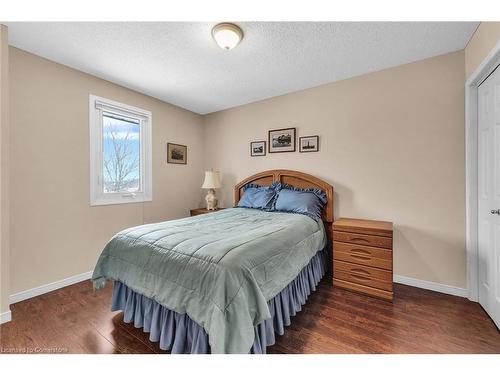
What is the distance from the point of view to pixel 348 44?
204 centimetres

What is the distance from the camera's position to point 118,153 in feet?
9.85

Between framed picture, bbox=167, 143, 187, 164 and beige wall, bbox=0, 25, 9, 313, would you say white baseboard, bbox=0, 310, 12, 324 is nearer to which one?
beige wall, bbox=0, 25, 9, 313

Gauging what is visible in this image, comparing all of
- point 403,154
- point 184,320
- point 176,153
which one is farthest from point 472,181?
point 176,153

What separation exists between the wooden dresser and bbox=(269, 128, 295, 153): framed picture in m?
1.36

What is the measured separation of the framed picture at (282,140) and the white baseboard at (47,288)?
295cm

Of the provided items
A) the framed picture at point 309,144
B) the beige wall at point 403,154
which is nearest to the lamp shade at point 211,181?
the beige wall at point 403,154

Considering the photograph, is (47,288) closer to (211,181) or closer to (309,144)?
(211,181)

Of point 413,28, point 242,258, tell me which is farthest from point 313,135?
point 242,258

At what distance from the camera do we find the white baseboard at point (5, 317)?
174 cm

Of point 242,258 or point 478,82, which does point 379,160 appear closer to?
point 478,82

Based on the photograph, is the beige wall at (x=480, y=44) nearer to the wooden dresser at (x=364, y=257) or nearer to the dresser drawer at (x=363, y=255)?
the wooden dresser at (x=364, y=257)

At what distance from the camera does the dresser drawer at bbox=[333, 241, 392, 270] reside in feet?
6.95

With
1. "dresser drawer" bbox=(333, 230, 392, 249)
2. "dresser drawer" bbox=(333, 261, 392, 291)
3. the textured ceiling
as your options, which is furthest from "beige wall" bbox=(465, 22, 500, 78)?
"dresser drawer" bbox=(333, 261, 392, 291)
